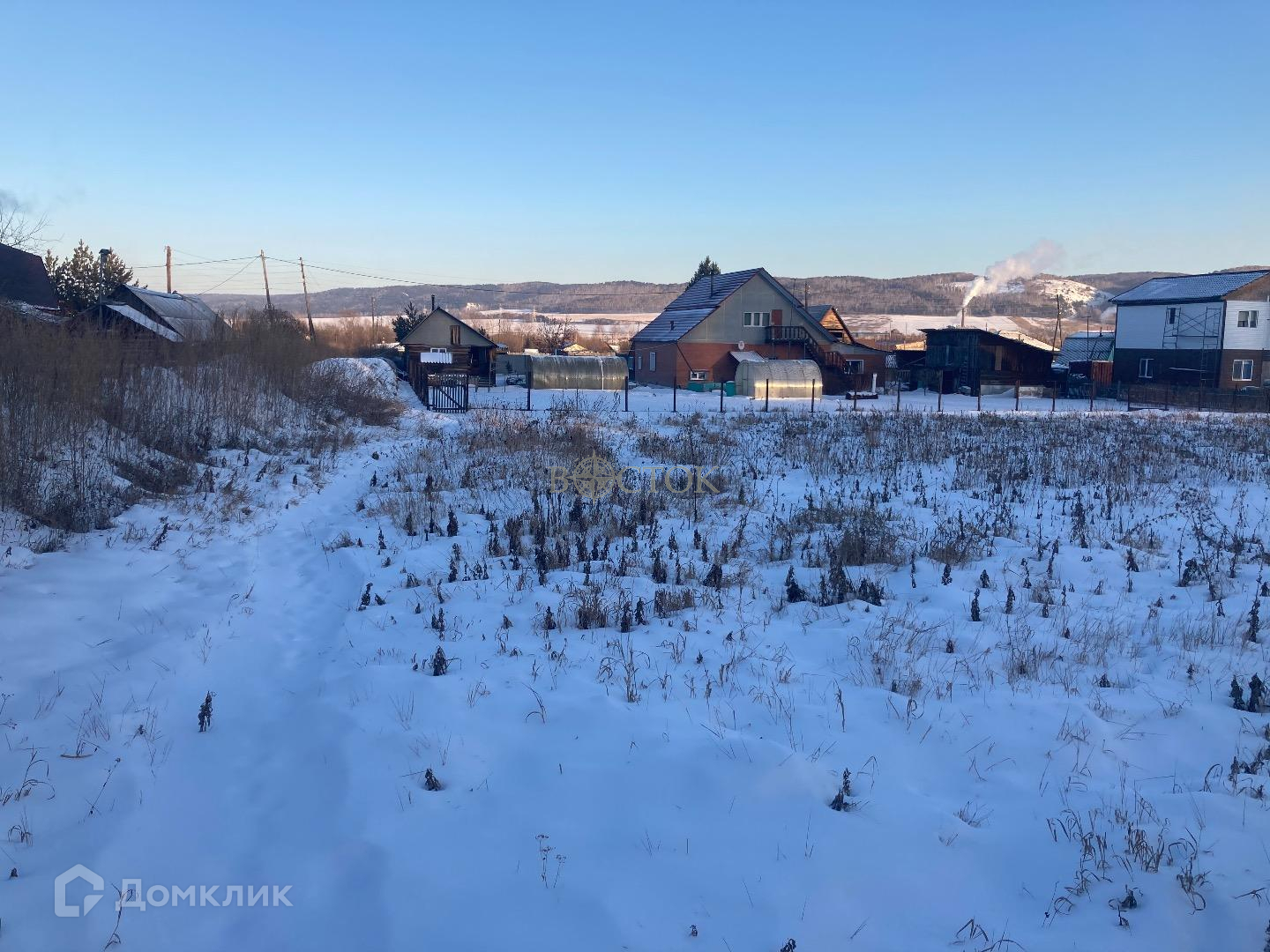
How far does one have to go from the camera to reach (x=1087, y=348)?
6091 cm

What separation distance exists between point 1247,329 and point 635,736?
166ft

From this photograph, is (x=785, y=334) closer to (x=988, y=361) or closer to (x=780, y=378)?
(x=780, y=378)

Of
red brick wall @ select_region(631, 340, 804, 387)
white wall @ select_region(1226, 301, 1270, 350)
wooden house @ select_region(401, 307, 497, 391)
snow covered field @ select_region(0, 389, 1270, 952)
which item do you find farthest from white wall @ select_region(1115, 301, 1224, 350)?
snow covered field @ select_region(0, 389, 1270, 952)

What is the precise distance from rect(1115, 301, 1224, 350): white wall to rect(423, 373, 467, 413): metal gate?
3891cm

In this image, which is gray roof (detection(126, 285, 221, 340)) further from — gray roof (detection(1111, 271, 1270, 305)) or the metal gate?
gray roof (detection(1111, 271, 1270, 305))

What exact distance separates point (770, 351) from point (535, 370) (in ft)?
43.9

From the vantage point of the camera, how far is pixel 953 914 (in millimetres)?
3281

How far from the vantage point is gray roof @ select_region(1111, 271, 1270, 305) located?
1694 inches

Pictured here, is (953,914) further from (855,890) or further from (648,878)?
(648,878)

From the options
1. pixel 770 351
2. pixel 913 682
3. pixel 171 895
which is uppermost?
pixel 770 351

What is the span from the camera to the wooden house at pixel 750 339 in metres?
46.5

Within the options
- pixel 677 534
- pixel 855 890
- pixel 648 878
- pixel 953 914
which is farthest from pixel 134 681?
pixel 677 534

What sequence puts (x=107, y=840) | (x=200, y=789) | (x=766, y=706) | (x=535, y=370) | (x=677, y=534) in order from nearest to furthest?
(x=107, y=840) → (x=200, y=789) → (x=766, y=706) → (x=677, y=534) → (x=535, y=370)

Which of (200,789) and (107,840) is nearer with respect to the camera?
(107,840)
